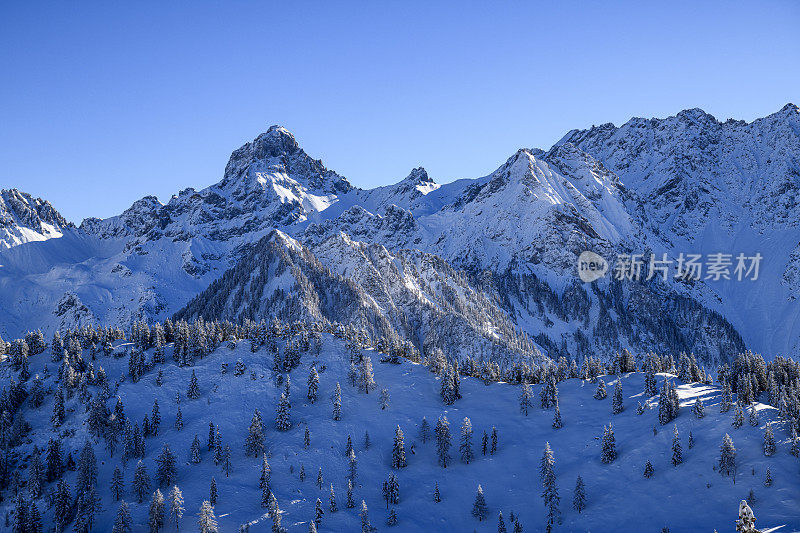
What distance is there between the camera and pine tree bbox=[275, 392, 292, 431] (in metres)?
129

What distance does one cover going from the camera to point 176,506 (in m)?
99.9

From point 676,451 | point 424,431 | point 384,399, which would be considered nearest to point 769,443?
point 676,451

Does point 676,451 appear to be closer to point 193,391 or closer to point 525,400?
point 525,400

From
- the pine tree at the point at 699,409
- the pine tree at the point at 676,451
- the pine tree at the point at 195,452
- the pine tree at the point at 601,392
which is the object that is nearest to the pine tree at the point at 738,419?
the pine tree at the point at 699,409

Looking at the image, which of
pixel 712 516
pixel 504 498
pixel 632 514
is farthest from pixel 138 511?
pixel 712 516

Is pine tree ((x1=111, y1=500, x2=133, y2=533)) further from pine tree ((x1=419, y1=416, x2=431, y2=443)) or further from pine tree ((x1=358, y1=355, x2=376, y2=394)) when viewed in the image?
pine tree ((x1=358, y1=355, x2=376, y2=394))

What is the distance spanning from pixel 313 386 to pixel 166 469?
3920 centimetres

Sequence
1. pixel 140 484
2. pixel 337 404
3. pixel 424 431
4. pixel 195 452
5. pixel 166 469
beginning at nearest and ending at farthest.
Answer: pixel 140 484 → pixel 166 469 → pixel 195 452 → pixel 424 431 → pixel 337 404

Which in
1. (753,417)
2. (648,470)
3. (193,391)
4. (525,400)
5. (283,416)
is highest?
(193,391)

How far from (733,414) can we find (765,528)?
116 feet

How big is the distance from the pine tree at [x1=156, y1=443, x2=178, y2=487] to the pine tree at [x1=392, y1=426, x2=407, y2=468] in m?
43.5

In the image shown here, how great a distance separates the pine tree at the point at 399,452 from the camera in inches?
4697

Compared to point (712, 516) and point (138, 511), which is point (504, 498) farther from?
point (138, 511)

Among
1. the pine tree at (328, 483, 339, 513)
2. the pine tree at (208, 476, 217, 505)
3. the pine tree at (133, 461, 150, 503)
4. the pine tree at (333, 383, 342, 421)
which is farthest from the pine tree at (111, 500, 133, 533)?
the pine tree at (333, 383, 342, 421)
